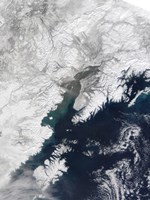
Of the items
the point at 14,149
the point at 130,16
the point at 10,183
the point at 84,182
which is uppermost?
the point at 130,16

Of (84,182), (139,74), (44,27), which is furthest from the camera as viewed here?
(44,27)

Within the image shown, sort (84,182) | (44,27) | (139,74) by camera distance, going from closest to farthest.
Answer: (84,182) < (139,74) < (44,27)

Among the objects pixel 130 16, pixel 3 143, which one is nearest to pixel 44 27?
pixel 130 16

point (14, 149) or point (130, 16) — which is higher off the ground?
point (130, 16)

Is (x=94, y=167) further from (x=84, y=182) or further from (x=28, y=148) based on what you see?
(x=28, y=148)

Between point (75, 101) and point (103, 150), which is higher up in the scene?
point (75, 101)

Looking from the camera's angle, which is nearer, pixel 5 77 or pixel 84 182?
pixel 84 182

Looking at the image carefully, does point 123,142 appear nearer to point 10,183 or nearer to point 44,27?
point 10,183
